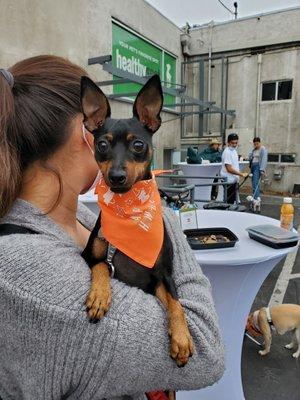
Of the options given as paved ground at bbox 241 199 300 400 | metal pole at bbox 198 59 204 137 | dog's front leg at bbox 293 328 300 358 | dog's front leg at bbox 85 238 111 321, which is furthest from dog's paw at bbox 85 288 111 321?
metal pole at bbox 198 59 204 137

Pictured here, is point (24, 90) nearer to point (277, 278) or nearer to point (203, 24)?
point (277, 278)

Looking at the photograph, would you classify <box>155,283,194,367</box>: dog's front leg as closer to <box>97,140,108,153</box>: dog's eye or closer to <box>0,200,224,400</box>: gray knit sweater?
<box>0,200,224,400</box>: gray knit sweater

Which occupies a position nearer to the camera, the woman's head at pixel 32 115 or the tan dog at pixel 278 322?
the woman's head at pixel 32 115

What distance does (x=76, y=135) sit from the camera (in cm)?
97

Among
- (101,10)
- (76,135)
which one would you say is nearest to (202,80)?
(101,10)

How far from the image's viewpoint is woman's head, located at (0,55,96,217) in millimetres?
839

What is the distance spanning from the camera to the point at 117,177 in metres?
0.92

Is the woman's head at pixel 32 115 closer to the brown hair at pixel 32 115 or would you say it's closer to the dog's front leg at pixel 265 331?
the brown hair at pixel 32 115

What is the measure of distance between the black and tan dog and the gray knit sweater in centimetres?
12

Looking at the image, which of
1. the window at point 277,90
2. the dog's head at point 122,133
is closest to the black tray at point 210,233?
the dog's head at point 122,133

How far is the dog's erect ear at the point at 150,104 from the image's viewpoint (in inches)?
38.2

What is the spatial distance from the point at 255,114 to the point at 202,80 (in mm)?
2220

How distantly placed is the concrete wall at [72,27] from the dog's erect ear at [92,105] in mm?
5799

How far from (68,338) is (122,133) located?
1.82 ft
